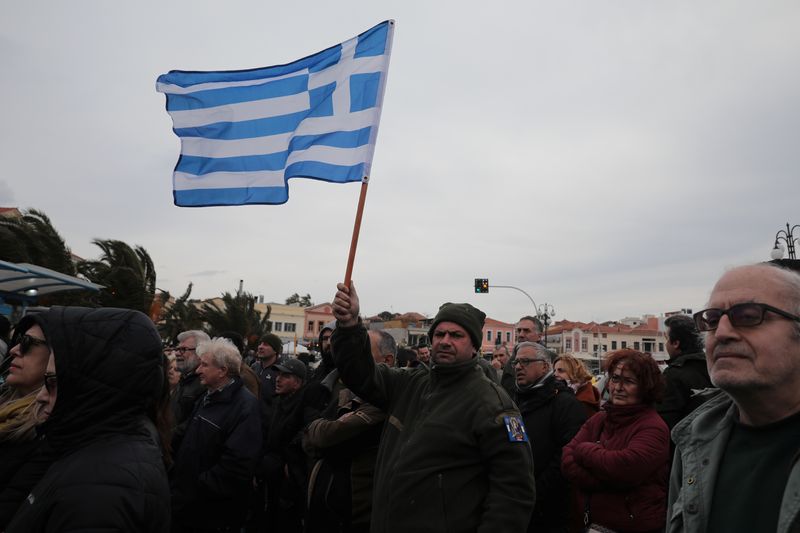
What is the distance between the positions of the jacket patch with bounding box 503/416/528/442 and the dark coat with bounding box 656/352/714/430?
1949mm

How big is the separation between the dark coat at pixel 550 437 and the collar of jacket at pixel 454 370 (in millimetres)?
1474

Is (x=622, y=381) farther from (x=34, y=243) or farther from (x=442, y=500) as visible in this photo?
(x=34, y=243)

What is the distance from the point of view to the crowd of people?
6.29 ft

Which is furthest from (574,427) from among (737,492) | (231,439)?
(231,439)

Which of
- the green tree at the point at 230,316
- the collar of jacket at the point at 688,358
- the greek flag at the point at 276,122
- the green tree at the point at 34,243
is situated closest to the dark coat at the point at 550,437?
the collar of jacket at the point at 688,358

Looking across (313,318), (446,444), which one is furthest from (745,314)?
(313,318)

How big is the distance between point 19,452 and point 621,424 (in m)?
3.72

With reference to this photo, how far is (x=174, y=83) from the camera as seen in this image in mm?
4840

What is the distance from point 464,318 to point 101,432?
216 cm

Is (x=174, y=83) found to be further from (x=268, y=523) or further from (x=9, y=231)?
(x=9, y=231)

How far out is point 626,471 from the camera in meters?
3.53

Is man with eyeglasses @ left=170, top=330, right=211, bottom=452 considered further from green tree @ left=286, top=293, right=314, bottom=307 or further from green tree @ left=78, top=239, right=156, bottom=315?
green tree @ left=286, top=293, right=314, bottom=307

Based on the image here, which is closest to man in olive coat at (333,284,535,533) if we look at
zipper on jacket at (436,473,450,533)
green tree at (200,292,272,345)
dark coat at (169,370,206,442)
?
zipper on jacket at (436,473,450,533)

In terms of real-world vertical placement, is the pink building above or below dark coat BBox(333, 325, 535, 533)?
above
